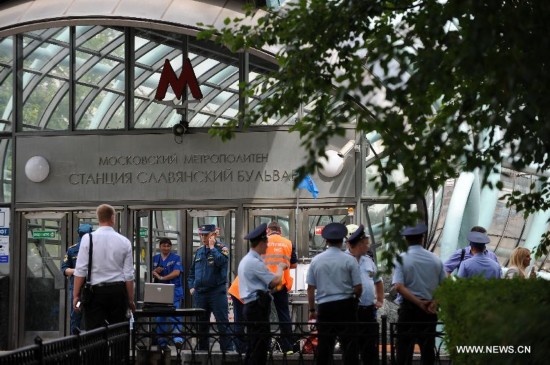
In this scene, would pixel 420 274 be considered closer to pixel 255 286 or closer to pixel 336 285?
pixel 336 285

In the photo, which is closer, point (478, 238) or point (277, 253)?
point (478, 238)

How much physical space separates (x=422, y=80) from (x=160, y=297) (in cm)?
866

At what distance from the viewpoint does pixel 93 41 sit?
71.3 ft

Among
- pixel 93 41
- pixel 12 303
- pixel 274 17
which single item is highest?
pixel 93 41

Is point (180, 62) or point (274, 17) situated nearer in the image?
point (274, 17)

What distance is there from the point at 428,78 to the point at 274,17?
115 inches

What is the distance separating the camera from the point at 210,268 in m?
17.2

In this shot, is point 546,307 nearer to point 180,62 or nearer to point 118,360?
point 118,360

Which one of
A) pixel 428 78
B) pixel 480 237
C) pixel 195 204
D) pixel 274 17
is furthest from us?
pixel 195 204

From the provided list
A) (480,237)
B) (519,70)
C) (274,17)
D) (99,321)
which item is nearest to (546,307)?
(519,70)

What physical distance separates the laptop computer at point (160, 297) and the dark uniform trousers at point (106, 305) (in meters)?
3.32

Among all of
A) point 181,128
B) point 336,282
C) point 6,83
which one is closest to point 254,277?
point 336,282

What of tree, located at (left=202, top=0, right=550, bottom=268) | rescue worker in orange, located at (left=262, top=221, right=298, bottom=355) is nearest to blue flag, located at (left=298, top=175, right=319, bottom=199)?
rescue worker in orange, located at (left=262, top=221, right=298, bottom=355)

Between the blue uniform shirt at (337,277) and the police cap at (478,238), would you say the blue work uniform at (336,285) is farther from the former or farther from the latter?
the police cap at (478,238)
